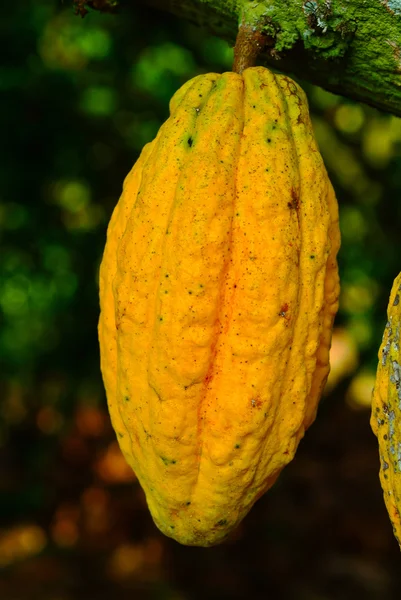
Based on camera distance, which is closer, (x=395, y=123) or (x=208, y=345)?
(x=208, y=345)

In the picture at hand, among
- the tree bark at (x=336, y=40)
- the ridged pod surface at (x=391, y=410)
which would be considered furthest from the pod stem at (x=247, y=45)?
the ridged pod surface at (x=391, y=410)

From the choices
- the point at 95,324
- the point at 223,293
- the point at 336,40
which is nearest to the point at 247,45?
the point at 336,40

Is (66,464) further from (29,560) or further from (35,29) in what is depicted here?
(35,29)

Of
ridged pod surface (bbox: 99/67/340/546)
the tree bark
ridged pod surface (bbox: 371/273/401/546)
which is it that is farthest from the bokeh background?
ridged pod surface (bbox: 371/273/401/546)

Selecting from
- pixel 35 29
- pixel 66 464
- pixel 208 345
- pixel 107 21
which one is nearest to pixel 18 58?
pixel 35 29

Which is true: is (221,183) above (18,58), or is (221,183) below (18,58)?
above

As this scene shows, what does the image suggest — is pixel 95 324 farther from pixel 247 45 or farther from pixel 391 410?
pixel 391 410

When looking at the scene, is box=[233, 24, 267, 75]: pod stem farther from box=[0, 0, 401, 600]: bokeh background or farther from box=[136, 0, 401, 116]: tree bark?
box=[0, 0, 401, 600]: bokeh background
